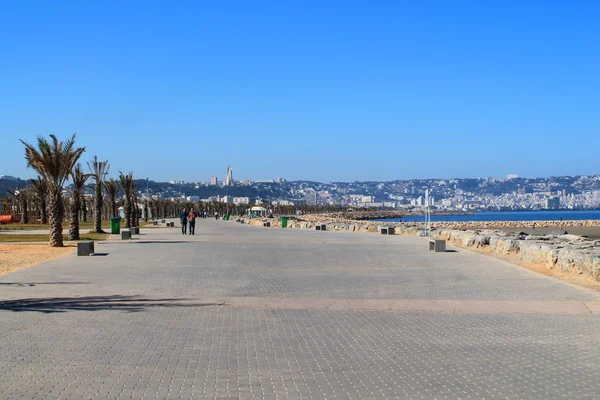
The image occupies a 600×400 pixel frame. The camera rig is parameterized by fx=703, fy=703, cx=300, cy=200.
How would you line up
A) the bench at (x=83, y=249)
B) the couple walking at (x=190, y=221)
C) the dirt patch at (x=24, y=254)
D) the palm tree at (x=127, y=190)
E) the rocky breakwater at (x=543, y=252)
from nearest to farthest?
the rocky breakwater at (x=543, y=252), the dirt patch at (x=24, y=254), the bench at (x=83, y=249), the couple walking at (x=190, y=221), the palm tree at (x=127, y=190)

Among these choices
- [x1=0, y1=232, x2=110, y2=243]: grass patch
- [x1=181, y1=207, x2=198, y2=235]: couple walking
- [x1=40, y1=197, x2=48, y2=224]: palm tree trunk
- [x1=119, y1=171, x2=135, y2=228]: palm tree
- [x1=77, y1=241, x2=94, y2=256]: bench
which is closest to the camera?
[x1=77, y1=241, x2=94, y2=256]: bench

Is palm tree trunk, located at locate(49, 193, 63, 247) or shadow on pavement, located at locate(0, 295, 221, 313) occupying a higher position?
palm tree trunk, located at locate(49, 193, 63, 247)

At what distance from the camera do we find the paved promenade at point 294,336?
6.37 metres

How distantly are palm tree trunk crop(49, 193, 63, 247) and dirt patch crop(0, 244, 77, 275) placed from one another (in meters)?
0.37

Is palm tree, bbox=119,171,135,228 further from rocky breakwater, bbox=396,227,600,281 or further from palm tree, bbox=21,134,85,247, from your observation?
rocky breakwater, bbox=396,227,600,281

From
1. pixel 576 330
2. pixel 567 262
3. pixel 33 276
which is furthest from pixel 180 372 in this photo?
pixel 567 262

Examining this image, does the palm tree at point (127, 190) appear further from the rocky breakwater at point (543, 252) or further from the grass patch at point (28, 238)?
the rocky breakwater at point (543, 252)

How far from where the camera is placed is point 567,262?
16688 millimetres

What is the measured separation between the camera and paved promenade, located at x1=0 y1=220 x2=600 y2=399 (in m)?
6.37

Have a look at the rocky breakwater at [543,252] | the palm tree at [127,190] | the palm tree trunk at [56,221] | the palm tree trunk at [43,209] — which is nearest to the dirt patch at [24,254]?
the palm tree trunk at [56,221]

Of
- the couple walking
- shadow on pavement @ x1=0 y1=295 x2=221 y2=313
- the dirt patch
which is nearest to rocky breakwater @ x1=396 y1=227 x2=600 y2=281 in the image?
shadow on pavement @ x1=0 y1=295 x2=221 y2=313

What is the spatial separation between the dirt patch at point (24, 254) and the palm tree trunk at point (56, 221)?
1.22 feet

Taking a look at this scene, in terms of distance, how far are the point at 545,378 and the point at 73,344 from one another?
5.12m

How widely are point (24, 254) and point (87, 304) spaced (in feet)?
41.7
